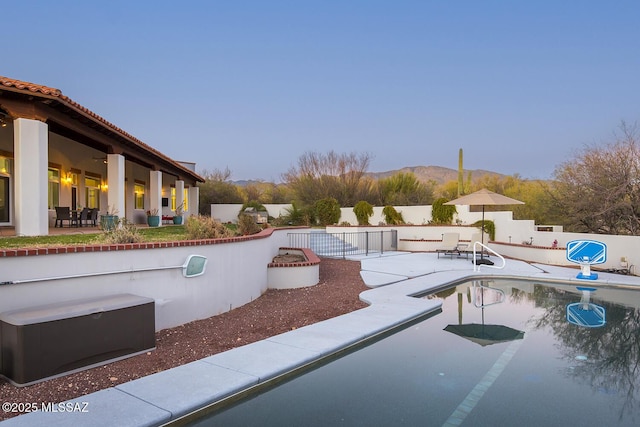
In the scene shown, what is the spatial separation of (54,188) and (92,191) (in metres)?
2.85

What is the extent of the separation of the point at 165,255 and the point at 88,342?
1.81 metres

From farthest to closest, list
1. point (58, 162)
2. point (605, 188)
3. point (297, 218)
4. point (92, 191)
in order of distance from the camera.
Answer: point (297, 218)
point (92, 191)
point (58, 162)
point (605, 188)

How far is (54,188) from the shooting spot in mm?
14336

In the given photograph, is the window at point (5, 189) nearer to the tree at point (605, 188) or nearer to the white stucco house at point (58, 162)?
the white stucco house at point (58, 162)

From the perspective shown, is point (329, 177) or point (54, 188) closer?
point (54, 188)

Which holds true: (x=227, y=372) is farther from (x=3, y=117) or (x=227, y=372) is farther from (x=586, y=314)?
(x=3, y=117)

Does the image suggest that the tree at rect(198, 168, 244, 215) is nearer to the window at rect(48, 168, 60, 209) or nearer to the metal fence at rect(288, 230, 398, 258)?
the metal fence at rect(288, 230, 398, 258)

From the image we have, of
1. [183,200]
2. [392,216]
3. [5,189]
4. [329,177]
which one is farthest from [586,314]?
→ [329,177]

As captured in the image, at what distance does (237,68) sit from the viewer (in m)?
20.6

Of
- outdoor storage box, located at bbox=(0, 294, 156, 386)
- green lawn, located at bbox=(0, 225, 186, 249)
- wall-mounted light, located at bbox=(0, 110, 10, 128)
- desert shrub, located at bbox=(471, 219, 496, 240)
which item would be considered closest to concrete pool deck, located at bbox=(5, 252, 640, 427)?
outdoor storage box, located at bbox=(0, 294, 156, 386)

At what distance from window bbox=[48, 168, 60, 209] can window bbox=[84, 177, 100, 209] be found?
186 cm

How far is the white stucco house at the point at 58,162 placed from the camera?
340 inches

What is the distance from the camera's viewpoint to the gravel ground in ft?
13.0

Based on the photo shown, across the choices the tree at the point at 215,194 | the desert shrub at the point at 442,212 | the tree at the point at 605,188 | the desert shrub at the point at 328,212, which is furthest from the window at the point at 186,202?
the tree at the point at 605,188
